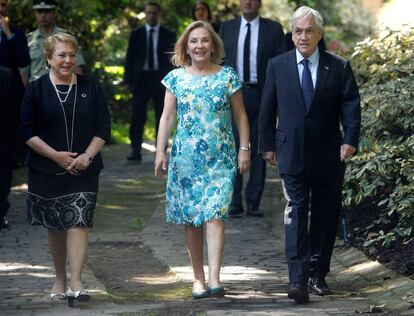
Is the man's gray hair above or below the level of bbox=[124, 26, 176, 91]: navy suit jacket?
above

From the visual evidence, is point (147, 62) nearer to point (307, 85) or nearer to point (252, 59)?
point (252, 59)

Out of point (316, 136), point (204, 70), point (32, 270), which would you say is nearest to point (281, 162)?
point (316, 136)

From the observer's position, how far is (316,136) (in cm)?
868

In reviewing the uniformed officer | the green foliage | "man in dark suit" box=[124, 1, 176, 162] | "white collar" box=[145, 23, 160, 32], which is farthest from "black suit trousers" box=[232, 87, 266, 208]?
"white collar" box=[145, 23, 160, 32]

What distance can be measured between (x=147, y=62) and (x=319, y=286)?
847 cm

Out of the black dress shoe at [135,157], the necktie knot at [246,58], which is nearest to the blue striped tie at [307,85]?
the necktie knot at [246,58]

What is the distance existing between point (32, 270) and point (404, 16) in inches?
349

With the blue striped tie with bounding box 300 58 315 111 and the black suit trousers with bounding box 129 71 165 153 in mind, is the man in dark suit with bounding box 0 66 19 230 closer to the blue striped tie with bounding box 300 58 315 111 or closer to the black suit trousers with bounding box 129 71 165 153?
the blue striped tie with bounding box 300 58 315 111

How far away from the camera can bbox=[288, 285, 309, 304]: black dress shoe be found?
27.6ft

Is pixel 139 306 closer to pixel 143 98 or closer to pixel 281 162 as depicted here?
pixel 281 162

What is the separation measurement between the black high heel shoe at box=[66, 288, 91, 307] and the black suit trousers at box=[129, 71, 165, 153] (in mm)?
8469

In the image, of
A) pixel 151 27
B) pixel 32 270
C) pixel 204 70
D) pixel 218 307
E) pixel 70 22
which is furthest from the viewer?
pixel 70 22

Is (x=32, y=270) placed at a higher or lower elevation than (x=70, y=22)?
lower

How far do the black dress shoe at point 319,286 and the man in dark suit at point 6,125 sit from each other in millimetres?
2252
